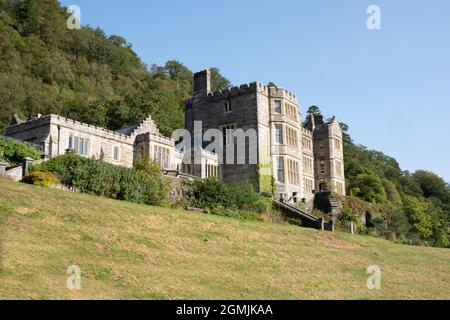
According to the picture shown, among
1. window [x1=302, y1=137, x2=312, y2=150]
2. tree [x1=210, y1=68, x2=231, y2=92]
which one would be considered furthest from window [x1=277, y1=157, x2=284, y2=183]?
tree [x1=210, y1=68, x2=231, y2=92]

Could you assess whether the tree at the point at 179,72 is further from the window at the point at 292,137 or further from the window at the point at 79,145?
the window at the point at 79,145

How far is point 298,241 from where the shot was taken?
31.4 metres

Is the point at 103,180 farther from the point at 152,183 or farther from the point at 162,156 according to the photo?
the point at 162,156

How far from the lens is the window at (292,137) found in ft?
159

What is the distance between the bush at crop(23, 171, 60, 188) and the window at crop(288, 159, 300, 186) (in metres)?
22.3

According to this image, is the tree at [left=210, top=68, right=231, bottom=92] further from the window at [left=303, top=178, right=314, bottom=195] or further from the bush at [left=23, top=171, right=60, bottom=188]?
the bush at [left=23, top=171, right=60, bottom=188]

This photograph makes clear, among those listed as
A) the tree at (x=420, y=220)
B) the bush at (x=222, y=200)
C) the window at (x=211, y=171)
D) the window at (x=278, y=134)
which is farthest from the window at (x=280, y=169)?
the tree at (x=420, y=220)

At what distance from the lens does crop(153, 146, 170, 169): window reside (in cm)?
4356

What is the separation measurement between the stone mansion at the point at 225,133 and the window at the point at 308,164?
0.85 metres

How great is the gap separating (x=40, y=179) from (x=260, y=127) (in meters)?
21.2

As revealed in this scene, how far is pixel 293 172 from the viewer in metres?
48.2
